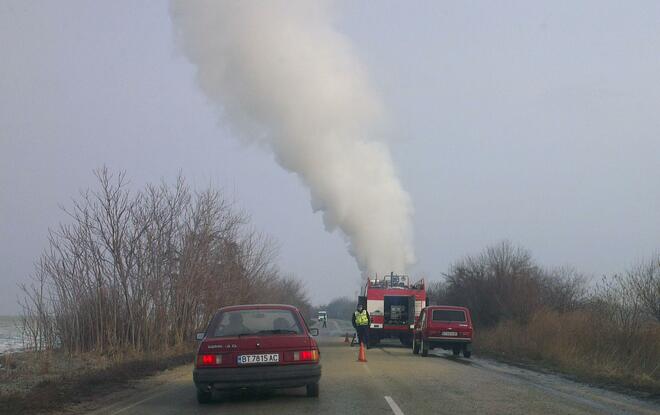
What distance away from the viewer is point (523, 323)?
114 feet

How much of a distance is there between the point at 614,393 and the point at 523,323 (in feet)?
72.0

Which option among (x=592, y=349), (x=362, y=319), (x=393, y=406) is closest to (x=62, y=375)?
(x=393, y=406)

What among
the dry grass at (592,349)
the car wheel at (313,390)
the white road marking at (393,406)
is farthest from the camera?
the dry grass at (592,349)

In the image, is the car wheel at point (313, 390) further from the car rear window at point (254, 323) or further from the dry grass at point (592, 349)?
the dry grass at point (592, 349)

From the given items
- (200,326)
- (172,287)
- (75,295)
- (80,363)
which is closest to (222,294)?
(200,326)

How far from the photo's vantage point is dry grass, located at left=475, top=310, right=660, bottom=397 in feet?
53.7

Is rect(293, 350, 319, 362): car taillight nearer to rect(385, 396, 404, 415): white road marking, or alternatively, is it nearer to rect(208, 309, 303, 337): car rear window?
rect(208, 309, 303, 337): car rear window

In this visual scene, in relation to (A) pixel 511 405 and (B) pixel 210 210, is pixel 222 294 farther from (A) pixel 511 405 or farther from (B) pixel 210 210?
(A) pixel 511 405

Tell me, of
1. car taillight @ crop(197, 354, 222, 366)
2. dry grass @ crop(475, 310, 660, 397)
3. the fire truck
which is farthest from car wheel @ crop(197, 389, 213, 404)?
the fire truck

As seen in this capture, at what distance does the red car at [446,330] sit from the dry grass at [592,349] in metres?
1.76

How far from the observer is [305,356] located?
423 inches

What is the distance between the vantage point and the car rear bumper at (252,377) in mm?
10461

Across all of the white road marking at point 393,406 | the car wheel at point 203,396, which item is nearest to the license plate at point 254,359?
the car wheel at point 203,396

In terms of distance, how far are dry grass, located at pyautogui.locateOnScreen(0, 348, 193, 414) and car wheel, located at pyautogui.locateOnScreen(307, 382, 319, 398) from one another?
4.00 meters
